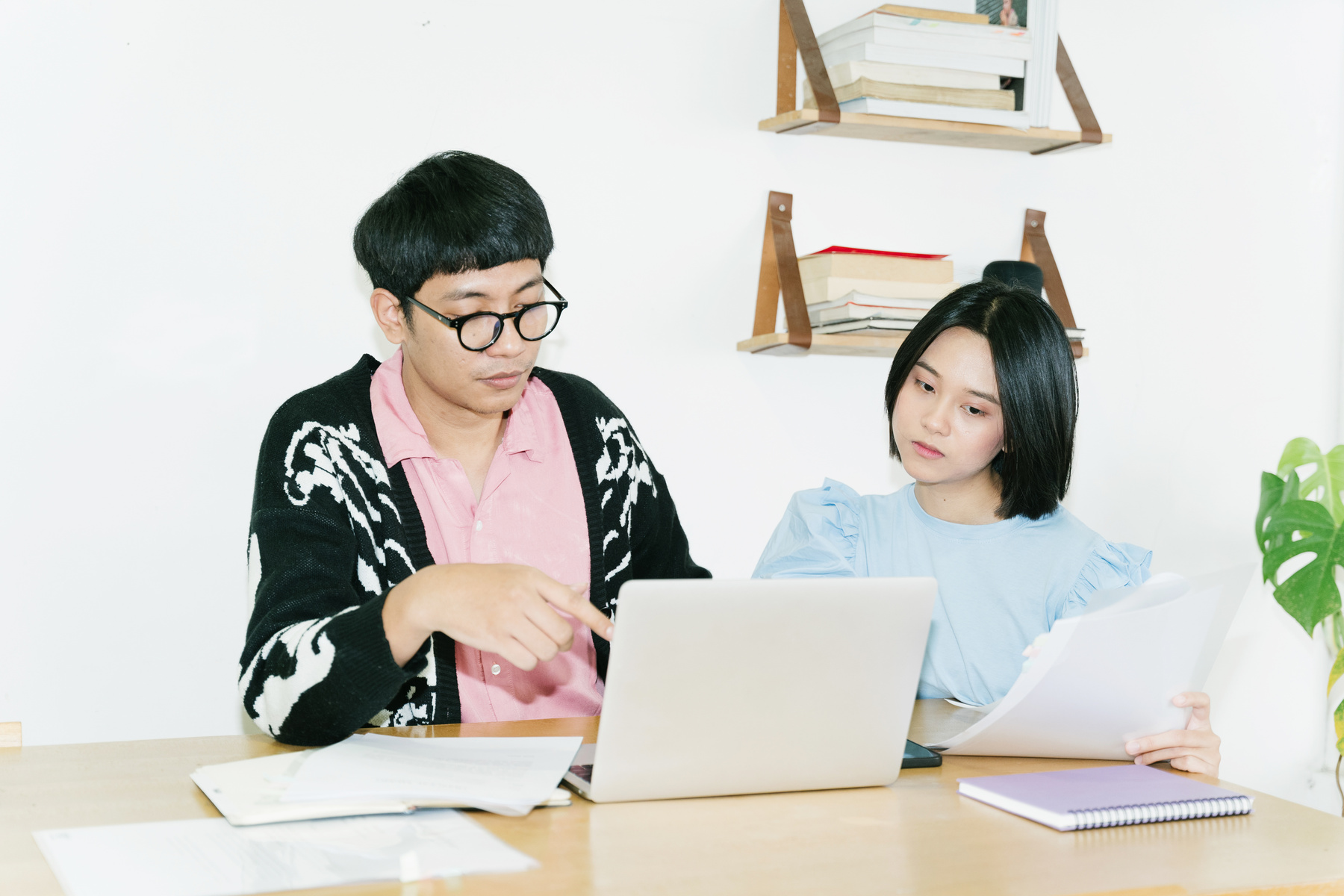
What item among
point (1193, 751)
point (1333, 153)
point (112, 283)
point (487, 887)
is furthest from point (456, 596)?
point (1333, 153)

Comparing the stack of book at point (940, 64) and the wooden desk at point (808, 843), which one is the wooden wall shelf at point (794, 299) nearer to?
the stack of book at point (940, 64)

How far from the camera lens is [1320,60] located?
2883 mm

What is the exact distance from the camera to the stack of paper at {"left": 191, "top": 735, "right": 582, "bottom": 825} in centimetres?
92

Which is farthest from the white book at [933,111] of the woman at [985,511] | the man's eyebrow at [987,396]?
the man's eyebrow at [987,396]

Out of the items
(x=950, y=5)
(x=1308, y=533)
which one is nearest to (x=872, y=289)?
(x=950, y=5)

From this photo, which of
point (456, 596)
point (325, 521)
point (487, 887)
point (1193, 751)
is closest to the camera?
point (487, 887)

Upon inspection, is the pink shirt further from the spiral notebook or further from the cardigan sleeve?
the spiral notebook

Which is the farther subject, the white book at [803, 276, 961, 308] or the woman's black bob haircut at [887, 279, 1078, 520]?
the white book at [803, 276, 961, 308]

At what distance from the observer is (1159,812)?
3.31 feet

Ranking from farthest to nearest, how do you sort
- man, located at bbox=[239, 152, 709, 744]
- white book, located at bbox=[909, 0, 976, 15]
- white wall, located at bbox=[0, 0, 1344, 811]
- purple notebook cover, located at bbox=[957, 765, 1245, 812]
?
white book, located at bbox=[909, 0, 976, 15] → white wall, located at bbox=[0, 0, 1344, 811] → man, located at bbox=[239, 152, 709, 744] → purple notebook cover, located at bbox=[957, 765, 1245, 812]

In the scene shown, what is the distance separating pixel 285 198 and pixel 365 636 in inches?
47.3

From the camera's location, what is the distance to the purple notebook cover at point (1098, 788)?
3.32ft

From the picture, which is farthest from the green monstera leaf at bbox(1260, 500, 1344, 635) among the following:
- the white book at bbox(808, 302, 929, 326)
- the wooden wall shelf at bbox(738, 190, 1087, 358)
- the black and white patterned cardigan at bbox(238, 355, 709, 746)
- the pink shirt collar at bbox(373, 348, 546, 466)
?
the pink shirt collar at bbox(373, 348, 546, 466)

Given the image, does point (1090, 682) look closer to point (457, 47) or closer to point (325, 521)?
point (325, 521)
